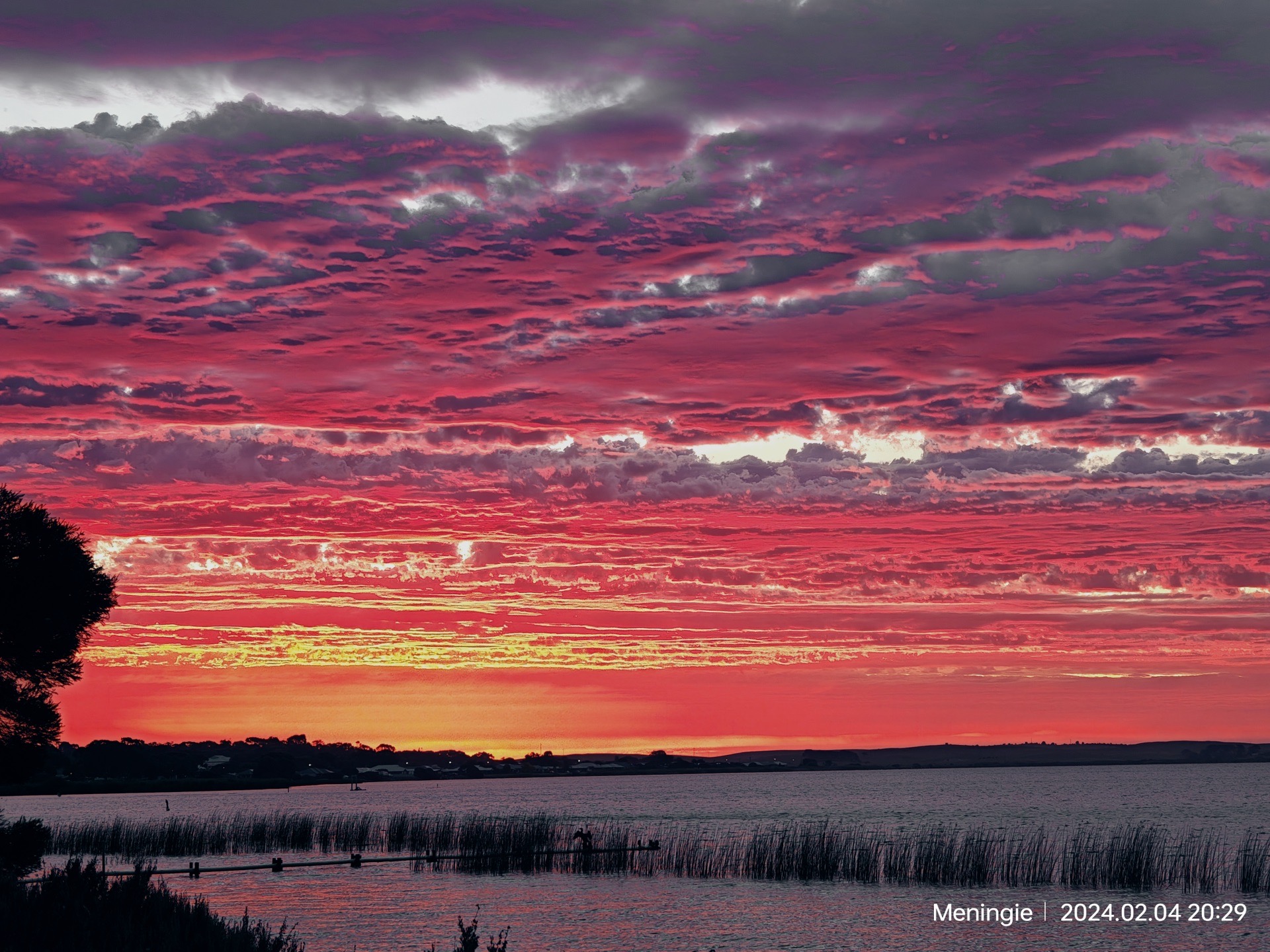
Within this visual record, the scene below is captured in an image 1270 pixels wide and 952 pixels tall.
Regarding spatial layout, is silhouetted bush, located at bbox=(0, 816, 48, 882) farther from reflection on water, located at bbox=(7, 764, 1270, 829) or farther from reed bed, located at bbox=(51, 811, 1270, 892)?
reflection on water, located at bbox=(7, 764, 1270, 829)

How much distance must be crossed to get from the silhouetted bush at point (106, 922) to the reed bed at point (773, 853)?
60.8ft

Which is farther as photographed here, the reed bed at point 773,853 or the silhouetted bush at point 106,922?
the reed bed at point 773,853


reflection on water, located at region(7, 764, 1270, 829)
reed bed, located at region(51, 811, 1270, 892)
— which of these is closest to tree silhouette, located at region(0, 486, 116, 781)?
reed bed, located at region(51, 811, 1270, 892)

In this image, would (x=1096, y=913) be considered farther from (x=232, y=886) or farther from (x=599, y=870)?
(x=232, y=886)

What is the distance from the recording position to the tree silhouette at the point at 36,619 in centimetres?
3584

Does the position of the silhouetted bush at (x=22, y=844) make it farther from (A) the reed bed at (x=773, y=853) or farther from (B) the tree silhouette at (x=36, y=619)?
(A) the reed bed at (x=773, y=853)

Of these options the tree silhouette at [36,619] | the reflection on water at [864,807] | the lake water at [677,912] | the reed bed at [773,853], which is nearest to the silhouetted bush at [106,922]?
the lake water at [677,912]

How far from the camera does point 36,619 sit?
35.9 metres

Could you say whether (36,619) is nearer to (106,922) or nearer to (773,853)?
(106,922)

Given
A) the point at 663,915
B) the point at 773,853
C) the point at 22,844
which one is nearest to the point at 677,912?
the point at 663,915

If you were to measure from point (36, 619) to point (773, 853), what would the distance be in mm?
33917

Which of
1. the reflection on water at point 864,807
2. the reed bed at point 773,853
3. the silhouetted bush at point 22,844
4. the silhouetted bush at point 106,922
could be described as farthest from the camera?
the reflection on water at point 864,807

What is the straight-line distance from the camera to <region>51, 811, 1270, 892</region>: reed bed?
48.7 metres

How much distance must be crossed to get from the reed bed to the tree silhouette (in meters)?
6.81
